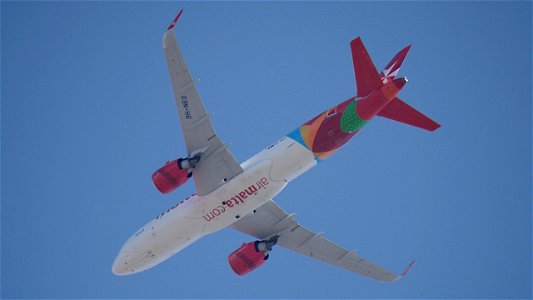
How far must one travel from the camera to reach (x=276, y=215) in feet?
159

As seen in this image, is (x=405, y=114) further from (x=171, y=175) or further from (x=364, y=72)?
(x=171, y=175)

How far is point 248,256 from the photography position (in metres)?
48.2

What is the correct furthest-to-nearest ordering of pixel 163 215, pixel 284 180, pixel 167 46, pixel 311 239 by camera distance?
pixel 311 239
pixel 163 215
pixel 284 180
pixel 167 46

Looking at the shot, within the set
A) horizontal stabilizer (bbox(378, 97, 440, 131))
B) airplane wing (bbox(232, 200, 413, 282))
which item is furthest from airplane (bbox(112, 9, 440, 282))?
airplane wing (bbox(232, 200, 413, 282))

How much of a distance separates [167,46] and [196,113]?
3.68m

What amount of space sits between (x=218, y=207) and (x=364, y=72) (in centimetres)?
1055

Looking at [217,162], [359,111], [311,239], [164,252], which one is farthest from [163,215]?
[359,111]

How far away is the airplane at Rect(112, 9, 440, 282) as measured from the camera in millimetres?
40750

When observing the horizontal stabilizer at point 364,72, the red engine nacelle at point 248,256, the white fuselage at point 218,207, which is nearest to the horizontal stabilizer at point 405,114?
the horizontal stabilizer at point 364,72

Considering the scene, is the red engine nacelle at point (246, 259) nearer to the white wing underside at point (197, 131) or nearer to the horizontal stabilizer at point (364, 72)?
the white wing underside at point (197, 131)

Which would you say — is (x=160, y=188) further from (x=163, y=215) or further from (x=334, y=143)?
(x=334, y=143)

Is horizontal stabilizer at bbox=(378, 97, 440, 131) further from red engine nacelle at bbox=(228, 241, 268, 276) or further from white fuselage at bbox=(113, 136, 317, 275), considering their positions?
red engine nacelle at bbox=(228, 241, 268, 276)

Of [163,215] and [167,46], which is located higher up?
[167,46]

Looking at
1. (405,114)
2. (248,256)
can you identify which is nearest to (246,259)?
(248,256)
